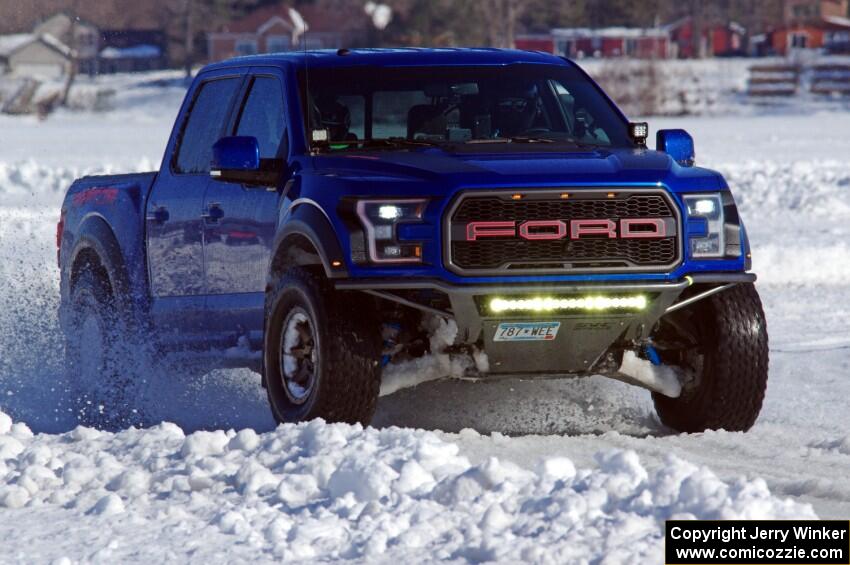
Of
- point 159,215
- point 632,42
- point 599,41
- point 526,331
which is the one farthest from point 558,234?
point 632,42

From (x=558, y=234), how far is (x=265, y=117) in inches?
72.2

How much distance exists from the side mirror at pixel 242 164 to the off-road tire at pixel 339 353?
0.67 meters

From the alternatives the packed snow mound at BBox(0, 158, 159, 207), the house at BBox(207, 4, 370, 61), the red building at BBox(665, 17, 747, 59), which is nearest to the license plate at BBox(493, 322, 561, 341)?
the packed snow mound at BBox(0, 158, 159, 207)

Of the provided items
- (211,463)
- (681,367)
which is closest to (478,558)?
(211,463)

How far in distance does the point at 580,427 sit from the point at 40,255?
9.05 m

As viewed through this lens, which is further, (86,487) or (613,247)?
(613,247)

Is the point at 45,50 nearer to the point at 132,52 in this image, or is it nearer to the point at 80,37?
the point at 80,37

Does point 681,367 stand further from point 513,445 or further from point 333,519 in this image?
point 333,519

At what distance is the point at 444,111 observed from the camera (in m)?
7.72

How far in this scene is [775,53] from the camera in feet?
300

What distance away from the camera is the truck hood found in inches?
265

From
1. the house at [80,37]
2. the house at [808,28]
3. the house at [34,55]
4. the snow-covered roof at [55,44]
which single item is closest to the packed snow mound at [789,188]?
the house at [34,55]

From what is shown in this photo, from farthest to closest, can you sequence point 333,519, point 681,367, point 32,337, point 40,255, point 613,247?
1. point 40,255
2. point 32,337
3. point 681,367
4. point 613,247
5. point 333,519

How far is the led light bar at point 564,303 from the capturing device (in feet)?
22.0
